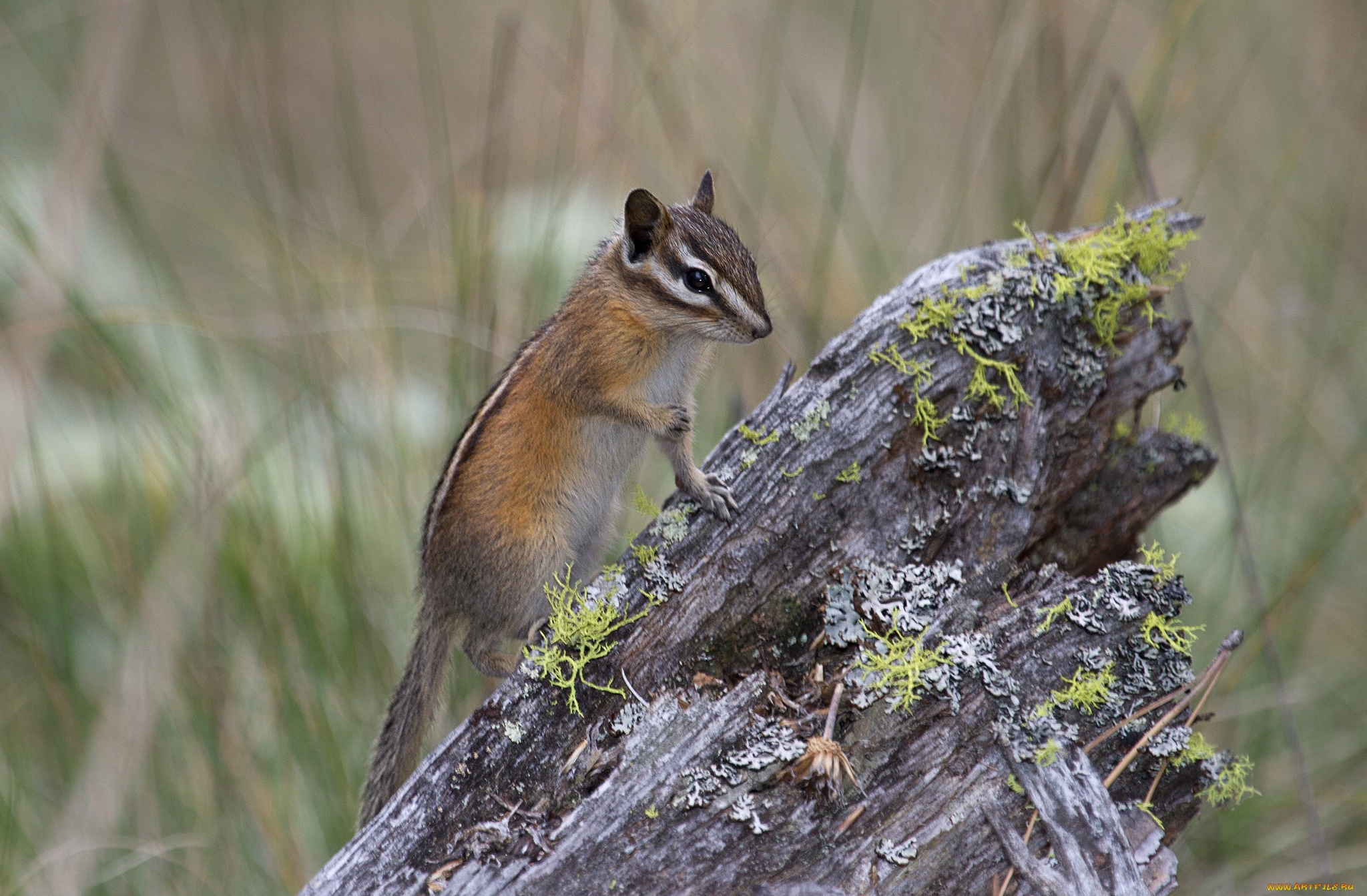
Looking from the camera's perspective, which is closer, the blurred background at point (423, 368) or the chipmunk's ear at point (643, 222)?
the chipmunk's ear at point (643, 222)

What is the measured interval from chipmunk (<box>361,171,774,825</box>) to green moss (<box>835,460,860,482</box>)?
573 millimetres

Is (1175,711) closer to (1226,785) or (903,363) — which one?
(1226,785)

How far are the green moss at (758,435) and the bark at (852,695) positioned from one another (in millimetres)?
16

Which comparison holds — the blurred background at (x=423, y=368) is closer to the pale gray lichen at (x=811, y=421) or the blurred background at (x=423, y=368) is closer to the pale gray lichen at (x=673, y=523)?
the pale gray lichen at (x=811, y=421)

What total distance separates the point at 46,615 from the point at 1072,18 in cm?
676

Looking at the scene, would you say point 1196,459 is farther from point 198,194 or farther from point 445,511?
point 198,194

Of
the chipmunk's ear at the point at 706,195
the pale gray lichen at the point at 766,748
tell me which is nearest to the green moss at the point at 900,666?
the pale gray lichen at the point at 766,748

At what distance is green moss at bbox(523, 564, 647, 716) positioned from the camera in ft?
7.99

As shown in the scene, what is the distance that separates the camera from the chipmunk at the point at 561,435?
10.4 ft

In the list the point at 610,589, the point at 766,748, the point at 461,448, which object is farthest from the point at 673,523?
the point at 461,448

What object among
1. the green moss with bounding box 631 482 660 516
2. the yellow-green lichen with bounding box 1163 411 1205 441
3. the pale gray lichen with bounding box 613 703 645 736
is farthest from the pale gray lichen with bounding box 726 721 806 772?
the yellow-green lichen with bounding box 1163 411 1205 441

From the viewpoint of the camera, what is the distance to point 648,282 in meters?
3.30

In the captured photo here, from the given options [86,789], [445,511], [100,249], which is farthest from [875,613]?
[100,249]

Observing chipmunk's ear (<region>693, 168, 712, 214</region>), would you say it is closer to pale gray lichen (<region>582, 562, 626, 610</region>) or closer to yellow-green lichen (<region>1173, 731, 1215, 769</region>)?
pale gray lichen (<region>582, 562, 626, 610</region>)
